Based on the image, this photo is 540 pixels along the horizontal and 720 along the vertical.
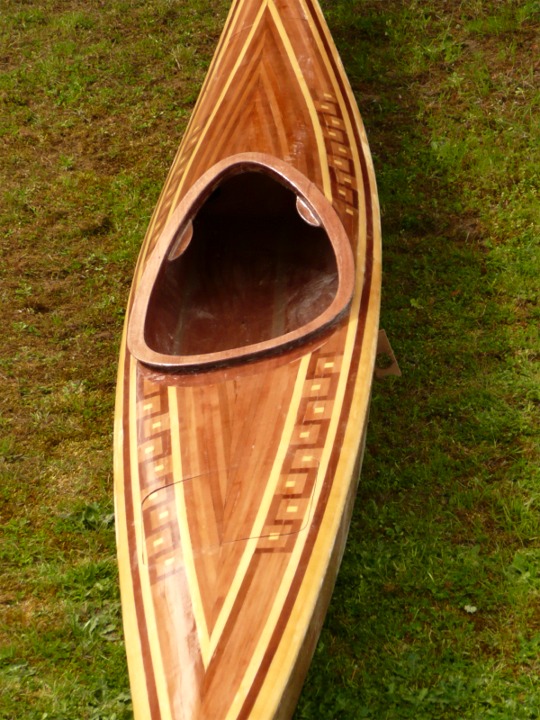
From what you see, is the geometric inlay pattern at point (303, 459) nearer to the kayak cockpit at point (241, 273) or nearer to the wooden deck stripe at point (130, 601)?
the kayak cockpit at point (241, 273)

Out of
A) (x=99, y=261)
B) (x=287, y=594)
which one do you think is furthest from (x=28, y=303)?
(x=287, y=594)

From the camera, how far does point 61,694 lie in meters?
3.18

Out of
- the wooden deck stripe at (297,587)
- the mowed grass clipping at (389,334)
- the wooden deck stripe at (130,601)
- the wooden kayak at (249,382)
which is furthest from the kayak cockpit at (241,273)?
the mowed grass clipping at (389,334)

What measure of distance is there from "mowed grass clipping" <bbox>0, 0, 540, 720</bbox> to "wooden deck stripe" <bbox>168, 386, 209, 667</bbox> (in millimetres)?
678

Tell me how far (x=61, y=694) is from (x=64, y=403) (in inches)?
59.3

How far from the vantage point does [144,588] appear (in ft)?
9.10

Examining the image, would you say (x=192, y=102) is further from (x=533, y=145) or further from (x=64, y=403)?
(x=64, y=403)

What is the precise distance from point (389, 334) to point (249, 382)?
4.66 ft

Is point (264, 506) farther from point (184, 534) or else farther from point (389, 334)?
point (389, 334)

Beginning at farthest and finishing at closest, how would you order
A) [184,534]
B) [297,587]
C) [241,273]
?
[241,273]
[184,534]
[297,587]

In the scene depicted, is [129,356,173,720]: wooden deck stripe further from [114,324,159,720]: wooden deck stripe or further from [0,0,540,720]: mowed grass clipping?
[0,0,540,720]: mowed grass clipping

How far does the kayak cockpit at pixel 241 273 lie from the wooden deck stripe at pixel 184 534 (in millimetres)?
185

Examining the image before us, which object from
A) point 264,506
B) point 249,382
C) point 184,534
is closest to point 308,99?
point 249,382

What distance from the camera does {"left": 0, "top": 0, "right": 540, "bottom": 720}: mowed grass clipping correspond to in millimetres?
3221
